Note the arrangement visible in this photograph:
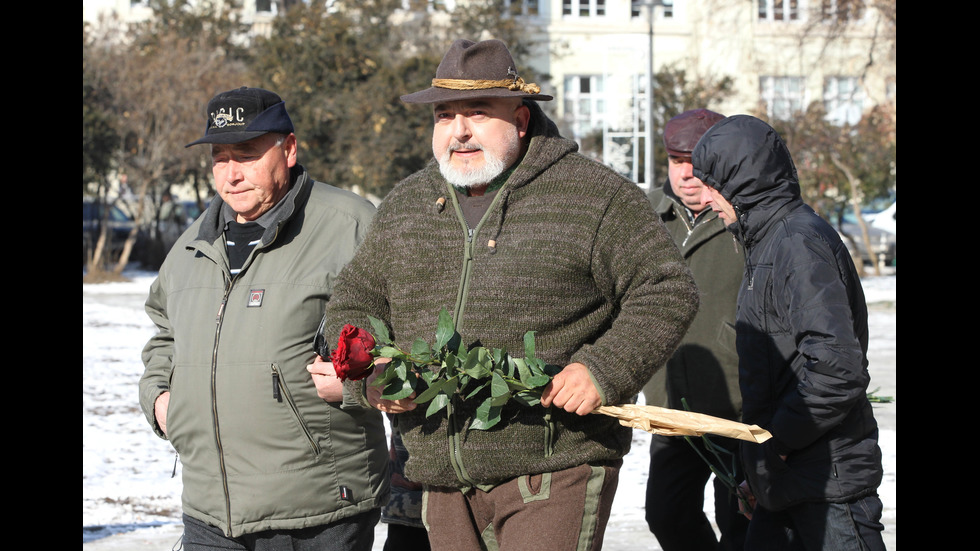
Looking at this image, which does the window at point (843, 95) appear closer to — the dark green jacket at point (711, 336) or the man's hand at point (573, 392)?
the dark green jacket at point (711, 336)

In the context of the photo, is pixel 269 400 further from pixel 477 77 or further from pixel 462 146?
pixel 477 77

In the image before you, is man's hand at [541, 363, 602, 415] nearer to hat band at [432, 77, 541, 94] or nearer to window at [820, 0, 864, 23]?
hat band at [432, 77, 541, 94]

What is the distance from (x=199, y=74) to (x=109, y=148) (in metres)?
2.75

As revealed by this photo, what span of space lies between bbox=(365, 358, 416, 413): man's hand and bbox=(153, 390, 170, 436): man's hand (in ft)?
3.29

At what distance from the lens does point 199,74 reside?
2683 cm

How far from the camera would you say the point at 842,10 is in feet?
79.7

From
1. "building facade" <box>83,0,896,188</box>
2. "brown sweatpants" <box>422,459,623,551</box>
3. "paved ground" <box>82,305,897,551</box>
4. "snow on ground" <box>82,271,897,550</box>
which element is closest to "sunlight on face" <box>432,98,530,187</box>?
"brown sweatpants" <box>422,459,623,551</box>

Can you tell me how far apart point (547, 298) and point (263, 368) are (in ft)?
3.44

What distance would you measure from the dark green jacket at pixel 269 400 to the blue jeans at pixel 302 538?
58mm

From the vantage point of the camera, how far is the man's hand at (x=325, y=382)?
11.4 ft

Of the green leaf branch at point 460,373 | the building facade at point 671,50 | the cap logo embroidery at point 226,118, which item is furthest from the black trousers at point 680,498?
the building facade at point 671,50

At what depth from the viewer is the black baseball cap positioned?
377 centimetres
